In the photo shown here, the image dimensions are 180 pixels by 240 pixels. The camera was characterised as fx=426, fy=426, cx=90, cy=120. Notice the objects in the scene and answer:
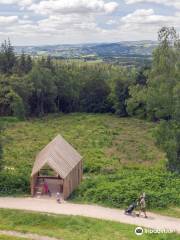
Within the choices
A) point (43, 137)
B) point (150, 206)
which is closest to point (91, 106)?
point (43, 137)

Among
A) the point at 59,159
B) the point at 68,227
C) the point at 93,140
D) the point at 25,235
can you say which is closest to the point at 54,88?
the point at 93,140

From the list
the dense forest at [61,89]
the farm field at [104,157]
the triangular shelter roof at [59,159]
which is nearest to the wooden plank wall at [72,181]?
the triangular shelter roof at [59,159]

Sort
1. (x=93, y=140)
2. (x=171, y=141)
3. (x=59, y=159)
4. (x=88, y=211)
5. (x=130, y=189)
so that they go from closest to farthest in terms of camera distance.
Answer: (x=88, y=211) < (x=130, y=189) < (x=59, y=159) < (x=171, y=141) < (x=93, y=140)

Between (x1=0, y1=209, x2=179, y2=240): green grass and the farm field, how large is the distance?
376cm

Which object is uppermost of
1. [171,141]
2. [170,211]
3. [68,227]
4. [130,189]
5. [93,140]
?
[171,141]

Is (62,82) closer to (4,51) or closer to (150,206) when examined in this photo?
(4,51)

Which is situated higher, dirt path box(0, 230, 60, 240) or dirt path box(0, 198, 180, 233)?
dirt path box(0, 230, 60, 240)

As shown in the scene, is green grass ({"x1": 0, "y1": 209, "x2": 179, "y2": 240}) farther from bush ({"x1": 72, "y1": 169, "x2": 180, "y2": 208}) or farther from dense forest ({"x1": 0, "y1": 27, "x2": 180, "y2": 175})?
dense forest ({"x1": 0, "y1": 27, "x2": 180, "y2": 175})

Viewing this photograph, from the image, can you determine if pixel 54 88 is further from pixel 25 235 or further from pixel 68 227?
pixel 25 235

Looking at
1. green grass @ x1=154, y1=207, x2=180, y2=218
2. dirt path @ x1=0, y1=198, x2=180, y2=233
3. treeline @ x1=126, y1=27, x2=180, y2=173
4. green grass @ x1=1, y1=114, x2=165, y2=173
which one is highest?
treeline @ x1=126, y1=27, x2=180, y2=173

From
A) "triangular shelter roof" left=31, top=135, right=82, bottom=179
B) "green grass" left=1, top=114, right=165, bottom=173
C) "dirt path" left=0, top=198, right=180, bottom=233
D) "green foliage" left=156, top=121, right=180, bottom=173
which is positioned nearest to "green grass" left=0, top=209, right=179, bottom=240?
"dirt path" left=0, top=198, right=180, bottom=233

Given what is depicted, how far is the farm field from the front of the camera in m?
28.8

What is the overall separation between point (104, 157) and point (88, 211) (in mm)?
19424

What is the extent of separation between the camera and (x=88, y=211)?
2653 centimetres
